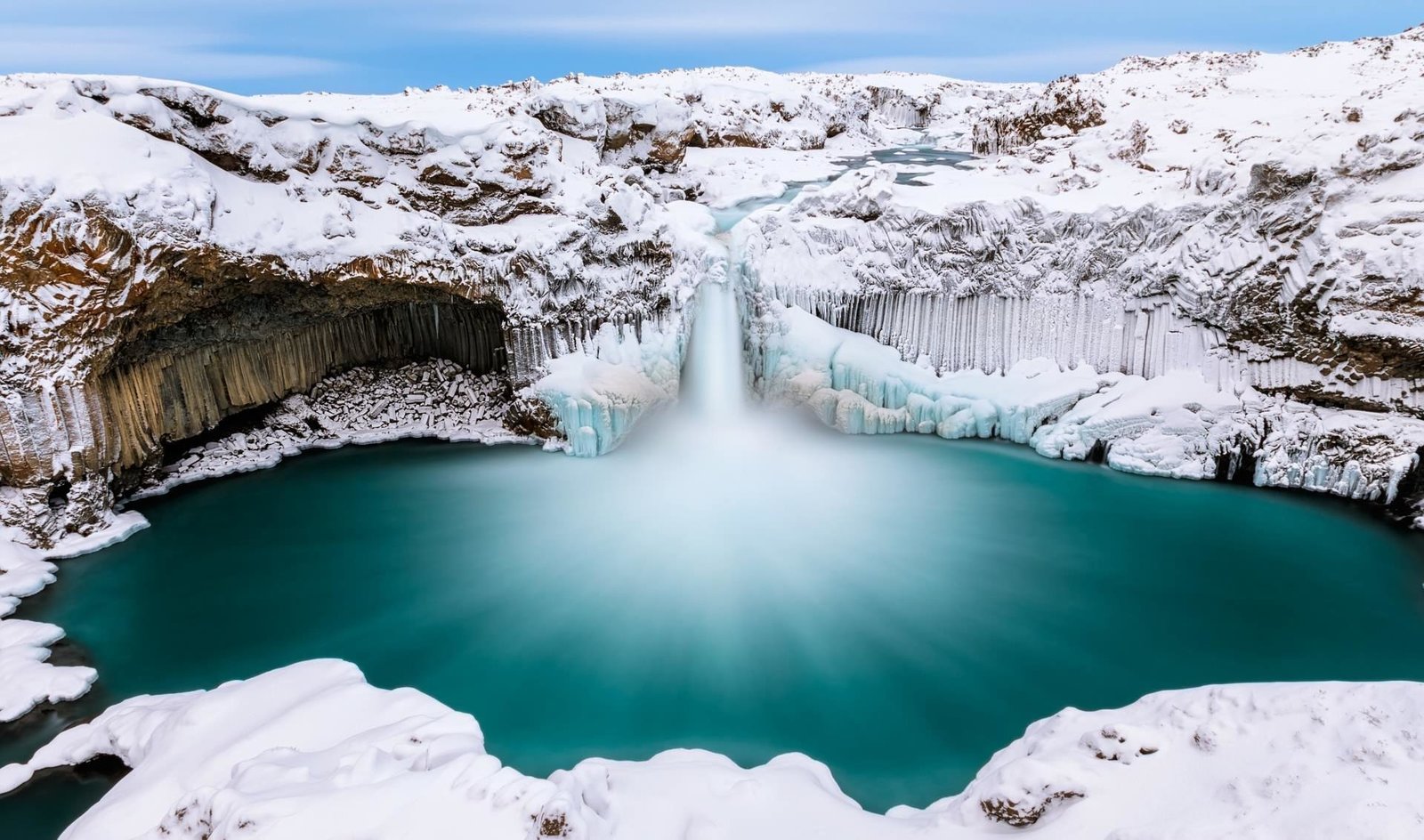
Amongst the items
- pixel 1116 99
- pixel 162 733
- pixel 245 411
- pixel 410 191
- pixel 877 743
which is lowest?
pixel 877 743

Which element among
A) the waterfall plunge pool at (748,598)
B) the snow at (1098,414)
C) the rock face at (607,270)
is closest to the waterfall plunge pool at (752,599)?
the waterfall plunge pool at (748,598)

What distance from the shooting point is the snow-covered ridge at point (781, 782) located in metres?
4.07

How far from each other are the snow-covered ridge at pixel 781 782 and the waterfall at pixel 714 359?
24.1 ft

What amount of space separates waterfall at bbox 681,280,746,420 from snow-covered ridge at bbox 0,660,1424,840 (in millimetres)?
7338

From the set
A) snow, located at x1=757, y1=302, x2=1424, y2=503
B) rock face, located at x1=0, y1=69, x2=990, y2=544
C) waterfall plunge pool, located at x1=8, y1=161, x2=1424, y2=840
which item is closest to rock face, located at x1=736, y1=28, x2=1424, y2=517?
snow, located at x1=757, y1=302, x2=1424, y2=503

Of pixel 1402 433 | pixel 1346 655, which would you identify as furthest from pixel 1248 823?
pixel 1402 433

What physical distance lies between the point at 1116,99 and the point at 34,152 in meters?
19.3

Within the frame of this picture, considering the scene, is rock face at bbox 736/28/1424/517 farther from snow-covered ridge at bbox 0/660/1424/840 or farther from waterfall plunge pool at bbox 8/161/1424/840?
snow-covered ridge at bbox 0/660/1424/840

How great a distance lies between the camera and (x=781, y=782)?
552cm

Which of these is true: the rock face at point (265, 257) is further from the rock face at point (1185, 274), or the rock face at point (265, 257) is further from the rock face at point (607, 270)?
the rock face at point (1185, 274)

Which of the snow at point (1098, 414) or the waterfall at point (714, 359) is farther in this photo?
the waterfall at point (714, 359)

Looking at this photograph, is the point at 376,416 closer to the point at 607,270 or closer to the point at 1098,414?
the point at 607,270

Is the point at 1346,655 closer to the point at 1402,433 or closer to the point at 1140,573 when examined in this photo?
the point at 1140,573

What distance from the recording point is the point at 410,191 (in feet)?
37.2
